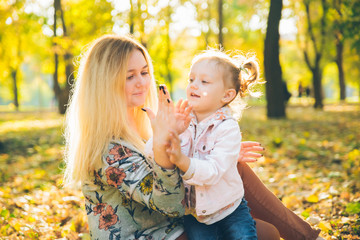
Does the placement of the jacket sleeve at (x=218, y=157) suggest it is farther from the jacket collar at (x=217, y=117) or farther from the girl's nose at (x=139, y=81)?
the girl's nose at (x=139, y=81)

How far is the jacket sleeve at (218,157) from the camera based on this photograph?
1.72 metres

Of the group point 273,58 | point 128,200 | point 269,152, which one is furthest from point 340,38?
point 128,200

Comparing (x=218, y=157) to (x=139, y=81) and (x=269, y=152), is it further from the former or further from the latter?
(x=269, y=152)

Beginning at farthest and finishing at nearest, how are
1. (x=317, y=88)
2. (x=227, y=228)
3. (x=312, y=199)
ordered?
(x=317, y=88) → (x=312, y=199) → (x=227, y=228)

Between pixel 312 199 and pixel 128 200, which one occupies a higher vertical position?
pixel 128 200

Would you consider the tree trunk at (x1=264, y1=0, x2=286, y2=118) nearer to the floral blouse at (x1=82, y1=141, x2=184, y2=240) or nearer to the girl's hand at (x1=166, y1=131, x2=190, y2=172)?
the floral blouse at (x1=82, y1=141, x2=184, y2=240)

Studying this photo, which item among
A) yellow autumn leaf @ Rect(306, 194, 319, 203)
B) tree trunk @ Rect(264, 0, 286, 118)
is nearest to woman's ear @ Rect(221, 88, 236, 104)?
yellow autumn leaf @ Rect(306, 194, 319, 203)

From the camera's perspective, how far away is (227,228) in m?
2.10

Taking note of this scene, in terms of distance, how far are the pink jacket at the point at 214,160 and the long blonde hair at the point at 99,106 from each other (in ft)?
1.29

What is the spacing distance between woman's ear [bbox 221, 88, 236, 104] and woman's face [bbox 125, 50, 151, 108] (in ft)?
1.96

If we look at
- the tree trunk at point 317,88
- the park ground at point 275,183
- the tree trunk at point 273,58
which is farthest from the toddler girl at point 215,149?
the tree trunk at point 317,88

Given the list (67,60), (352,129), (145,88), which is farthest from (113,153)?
(67,60)

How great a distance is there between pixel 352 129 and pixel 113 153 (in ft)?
27.0

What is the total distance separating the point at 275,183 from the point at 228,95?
3209 mm
